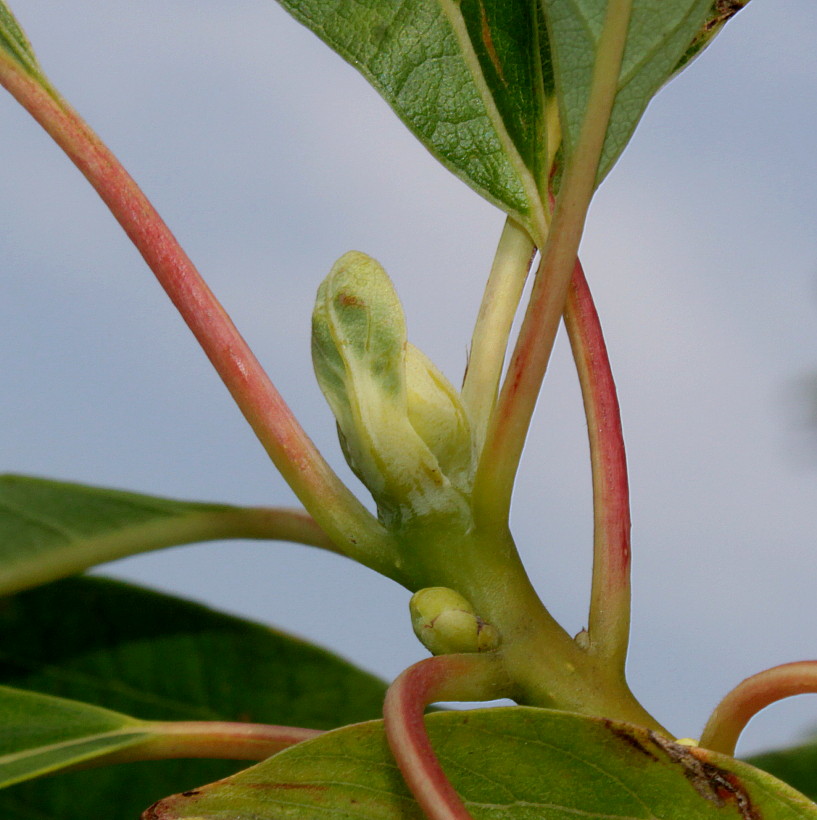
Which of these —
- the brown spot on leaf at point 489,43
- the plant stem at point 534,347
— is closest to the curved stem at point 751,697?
the plant stem at point 534,347

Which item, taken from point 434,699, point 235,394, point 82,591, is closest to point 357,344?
point 235,394

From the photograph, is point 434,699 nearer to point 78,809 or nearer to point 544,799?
point 544,799

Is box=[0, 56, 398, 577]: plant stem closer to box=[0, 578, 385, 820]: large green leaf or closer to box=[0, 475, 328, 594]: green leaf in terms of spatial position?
box=[0, 475, 328, 594]: green leaf

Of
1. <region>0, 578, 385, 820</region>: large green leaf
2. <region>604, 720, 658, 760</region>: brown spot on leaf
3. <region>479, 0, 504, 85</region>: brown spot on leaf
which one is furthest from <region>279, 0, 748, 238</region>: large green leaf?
<region>0, 578, 385, 820</region>: large green leaf

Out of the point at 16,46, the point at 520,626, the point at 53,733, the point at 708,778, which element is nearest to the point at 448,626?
the point at 520,626

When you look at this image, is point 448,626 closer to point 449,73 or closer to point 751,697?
point 751,697

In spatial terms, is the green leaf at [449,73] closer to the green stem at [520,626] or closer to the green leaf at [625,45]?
the green leaf at [625,45]
